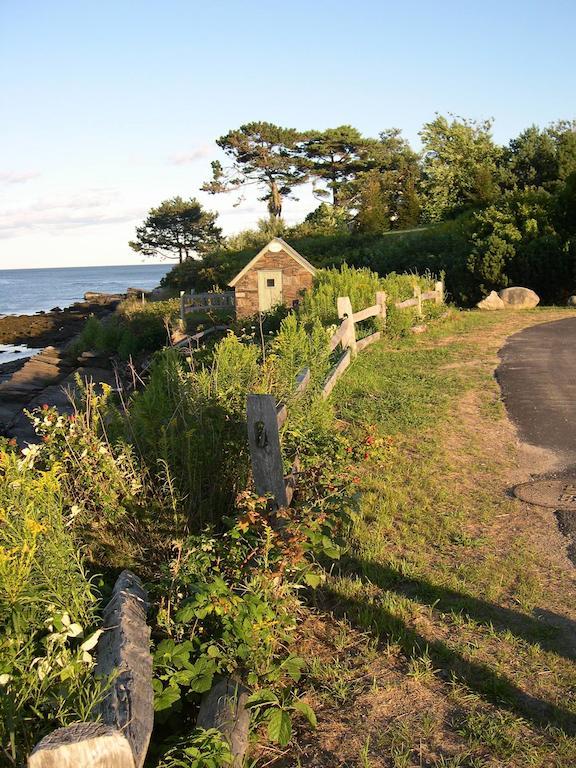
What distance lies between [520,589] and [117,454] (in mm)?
3247

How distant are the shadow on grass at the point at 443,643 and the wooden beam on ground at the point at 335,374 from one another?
11.0ft

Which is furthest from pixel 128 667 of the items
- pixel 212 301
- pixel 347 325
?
pixel 212 301

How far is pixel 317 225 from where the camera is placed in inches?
1900

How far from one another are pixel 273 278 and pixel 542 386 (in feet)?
59.1

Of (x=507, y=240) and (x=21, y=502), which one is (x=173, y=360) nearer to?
(x=21, y=502)

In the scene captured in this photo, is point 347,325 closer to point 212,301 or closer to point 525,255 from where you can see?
point 525,255

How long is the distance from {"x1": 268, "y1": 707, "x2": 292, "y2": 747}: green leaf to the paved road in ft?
17.5

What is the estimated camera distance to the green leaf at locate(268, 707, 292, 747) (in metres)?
3.17

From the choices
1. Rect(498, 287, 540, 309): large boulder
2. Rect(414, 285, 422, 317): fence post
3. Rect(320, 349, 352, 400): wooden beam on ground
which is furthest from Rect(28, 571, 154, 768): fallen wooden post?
Rect(498, 287, 540, 309): large boulder

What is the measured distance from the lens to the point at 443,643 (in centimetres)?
406

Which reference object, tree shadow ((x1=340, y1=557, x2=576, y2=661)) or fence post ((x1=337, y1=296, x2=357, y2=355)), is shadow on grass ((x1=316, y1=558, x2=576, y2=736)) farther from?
fence post ((x1=337, y1=296, x2=357, y2=355))

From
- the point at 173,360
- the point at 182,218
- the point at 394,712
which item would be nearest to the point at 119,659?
the point at 394,712

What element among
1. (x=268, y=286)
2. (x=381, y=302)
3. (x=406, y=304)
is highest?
(x=268, y=286)

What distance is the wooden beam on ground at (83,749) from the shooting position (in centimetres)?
200
